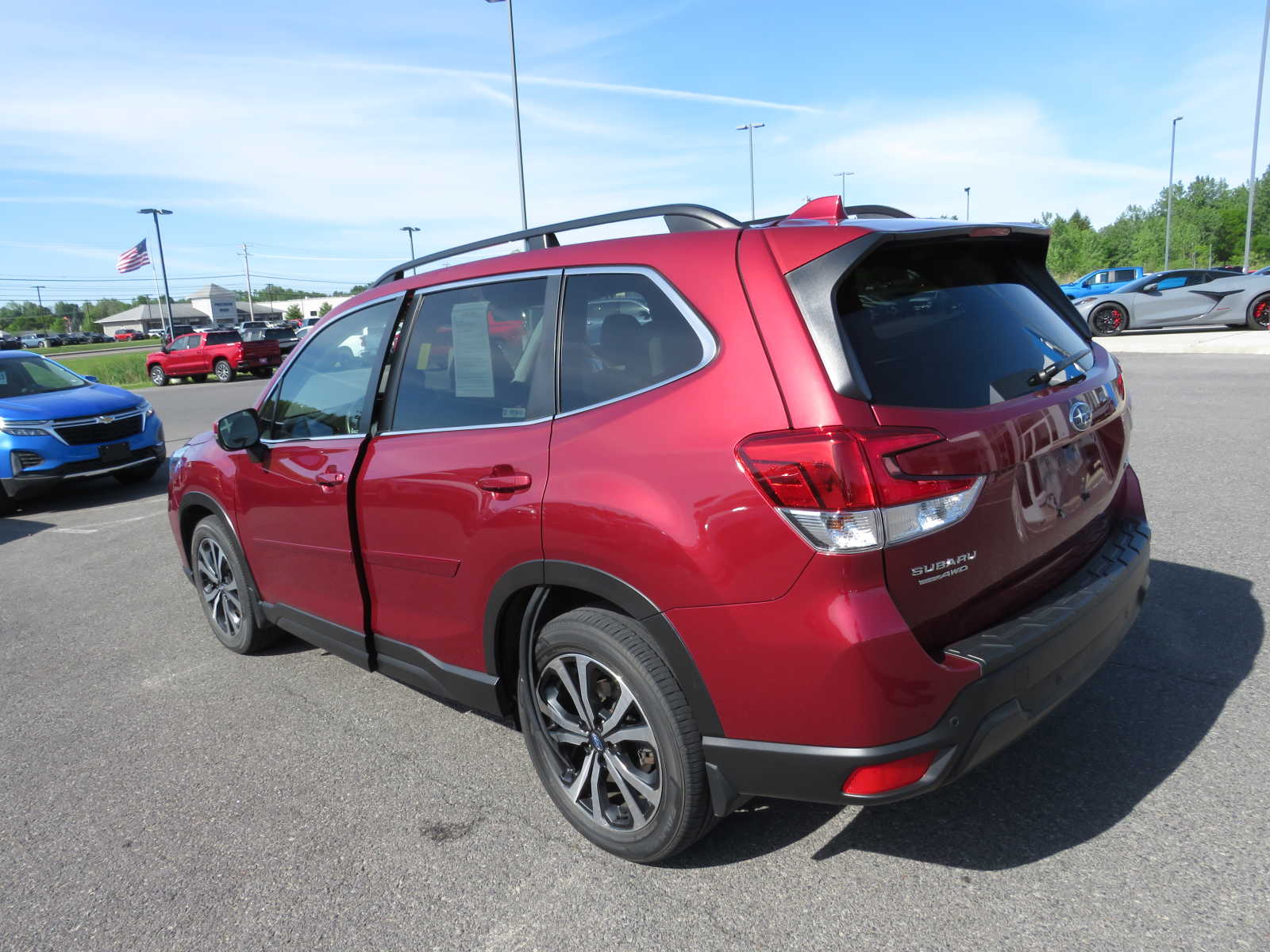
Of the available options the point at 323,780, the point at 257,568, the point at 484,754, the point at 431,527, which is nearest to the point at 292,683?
the point at 257,568

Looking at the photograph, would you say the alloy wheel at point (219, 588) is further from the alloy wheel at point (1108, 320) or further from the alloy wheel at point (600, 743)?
the alloy wheel at point (1108, 320)

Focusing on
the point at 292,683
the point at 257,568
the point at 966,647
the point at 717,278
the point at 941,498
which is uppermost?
the point at 717,278

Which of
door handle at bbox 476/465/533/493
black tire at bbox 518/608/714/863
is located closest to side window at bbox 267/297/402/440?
door handle at bbox 476/465/533/493

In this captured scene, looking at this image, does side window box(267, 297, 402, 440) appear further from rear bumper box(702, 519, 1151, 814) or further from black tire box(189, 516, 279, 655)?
rear bumper box(702, 519, 1151, 814)

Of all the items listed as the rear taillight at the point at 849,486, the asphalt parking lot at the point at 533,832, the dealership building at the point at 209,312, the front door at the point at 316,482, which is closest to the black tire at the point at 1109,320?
the asphalt parking lot at the point at 533,832

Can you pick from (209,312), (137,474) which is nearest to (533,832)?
(137,474)

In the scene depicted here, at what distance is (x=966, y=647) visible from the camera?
2273 mm

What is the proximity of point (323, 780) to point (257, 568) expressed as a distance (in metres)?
1.36

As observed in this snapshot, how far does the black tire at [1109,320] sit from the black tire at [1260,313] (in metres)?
2.43

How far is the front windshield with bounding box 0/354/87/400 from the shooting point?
9922mm

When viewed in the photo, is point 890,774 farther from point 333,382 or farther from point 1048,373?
point 333,382

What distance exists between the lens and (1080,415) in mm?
2734

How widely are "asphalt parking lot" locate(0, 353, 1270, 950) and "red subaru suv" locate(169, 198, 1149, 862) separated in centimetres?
29

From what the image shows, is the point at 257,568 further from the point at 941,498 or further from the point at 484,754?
the point at 941,498
